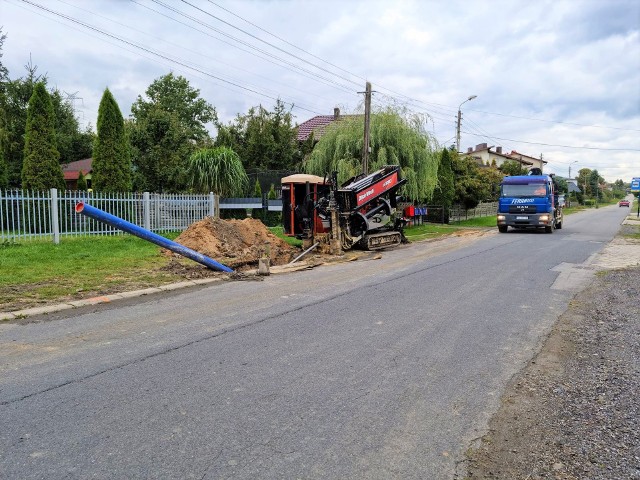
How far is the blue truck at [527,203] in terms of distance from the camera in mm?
22719

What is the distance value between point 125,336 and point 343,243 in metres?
9.65

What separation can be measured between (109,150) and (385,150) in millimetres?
12500

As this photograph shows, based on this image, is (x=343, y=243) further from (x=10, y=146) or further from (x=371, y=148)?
(x=10, y=146)

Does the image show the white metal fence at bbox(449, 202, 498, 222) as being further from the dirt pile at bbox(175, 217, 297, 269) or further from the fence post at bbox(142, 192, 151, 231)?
the fence post at bbox(142, 192, 151, 231)

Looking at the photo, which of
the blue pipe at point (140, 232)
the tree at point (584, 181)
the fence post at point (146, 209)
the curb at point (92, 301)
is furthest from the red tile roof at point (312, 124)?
the tree at point (584, 181)

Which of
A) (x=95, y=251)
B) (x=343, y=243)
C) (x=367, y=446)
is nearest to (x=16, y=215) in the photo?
(x=95, y=251)

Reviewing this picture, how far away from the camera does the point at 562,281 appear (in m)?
9.90


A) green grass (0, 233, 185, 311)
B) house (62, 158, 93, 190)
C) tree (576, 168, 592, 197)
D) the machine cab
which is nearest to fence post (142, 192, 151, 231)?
green grass (0, 233, 185, 311)

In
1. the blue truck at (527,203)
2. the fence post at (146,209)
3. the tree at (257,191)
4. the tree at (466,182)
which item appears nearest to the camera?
the fence post at (146,209)

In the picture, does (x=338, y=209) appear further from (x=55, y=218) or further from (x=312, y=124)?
(x=312, y=124)

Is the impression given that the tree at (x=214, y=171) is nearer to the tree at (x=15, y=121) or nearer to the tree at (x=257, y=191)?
the tree at (x=257, y=191)

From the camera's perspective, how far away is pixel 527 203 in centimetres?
2298

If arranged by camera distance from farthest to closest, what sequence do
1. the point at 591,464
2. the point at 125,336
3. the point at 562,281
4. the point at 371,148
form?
the point at 371,148 → the point at 562,281 → the point at 125,336 → the point at 591,464

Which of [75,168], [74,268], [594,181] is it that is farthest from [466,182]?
[594,181]
